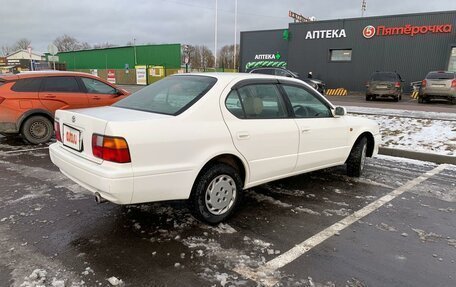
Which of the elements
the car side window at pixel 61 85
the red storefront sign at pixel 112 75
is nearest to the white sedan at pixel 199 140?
the car side window at pixel 61 85

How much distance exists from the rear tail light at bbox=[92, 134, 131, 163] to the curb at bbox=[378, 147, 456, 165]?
20.0 feet

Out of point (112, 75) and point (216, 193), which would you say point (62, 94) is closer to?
point (216, 193)

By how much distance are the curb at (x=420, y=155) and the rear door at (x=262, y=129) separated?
Answer: 3955 millimetres

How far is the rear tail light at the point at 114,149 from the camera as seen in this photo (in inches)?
120

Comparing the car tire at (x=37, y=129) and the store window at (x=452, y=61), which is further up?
the store window at (x=452, y=61)

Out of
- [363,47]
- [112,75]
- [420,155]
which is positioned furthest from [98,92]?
[112,75]

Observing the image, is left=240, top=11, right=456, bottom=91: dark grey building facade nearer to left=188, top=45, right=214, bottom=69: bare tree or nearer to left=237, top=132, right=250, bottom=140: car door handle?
left=237, top=132, right=250, bottom=140: car door handle

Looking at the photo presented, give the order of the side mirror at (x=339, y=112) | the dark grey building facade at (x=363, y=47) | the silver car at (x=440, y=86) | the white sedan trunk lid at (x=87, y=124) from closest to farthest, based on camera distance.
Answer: the white sedan trunk lid at (x=87, y=124) < the side mirror at (x=339, y=112) < the silver car at (x=440, y=86) < the dark grey building facade at (x=363, y=47)

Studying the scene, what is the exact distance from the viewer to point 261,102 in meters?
4.18

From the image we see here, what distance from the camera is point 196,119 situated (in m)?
3.49

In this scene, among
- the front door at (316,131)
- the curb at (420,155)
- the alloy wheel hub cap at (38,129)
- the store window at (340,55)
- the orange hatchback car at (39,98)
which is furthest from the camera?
the store window at (340,55)

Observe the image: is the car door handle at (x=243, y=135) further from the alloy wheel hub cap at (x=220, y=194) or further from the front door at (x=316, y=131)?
the front door at (x=316, y=131)

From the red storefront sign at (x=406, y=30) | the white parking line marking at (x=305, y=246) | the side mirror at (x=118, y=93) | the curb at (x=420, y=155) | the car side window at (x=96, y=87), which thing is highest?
the red storefront sign at (x=406, y=30)

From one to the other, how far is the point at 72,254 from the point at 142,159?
40.6 inches
